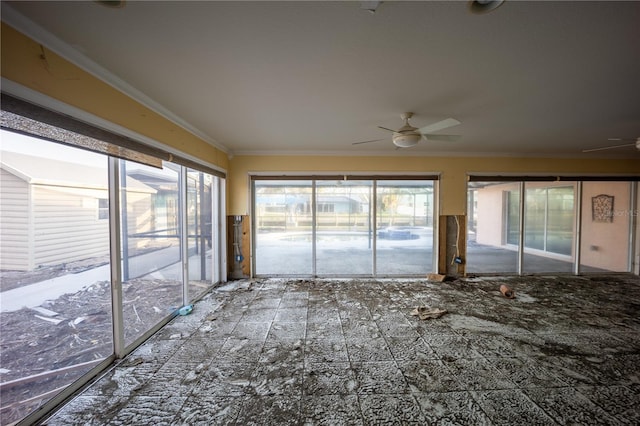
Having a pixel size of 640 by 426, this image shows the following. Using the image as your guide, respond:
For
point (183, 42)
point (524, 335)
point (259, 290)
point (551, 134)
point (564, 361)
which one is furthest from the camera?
point (259, 290)

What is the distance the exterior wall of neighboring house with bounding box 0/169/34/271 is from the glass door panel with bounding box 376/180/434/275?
15.1 ft

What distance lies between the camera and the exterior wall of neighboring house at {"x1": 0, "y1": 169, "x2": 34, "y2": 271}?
152 centimetres

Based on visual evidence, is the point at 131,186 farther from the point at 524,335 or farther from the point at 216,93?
the point at 524,335

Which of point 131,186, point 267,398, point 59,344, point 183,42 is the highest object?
point 183,42

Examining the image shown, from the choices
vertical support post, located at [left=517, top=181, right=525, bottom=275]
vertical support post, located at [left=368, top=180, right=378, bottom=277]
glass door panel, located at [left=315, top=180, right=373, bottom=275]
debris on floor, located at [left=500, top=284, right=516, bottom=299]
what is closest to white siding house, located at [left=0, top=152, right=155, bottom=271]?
glass door panel, located at [left=315, top=180, right=373, bottom=275]

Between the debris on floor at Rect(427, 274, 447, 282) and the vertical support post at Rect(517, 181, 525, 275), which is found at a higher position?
the vertical support post at Rect(517, 181, 525, 275)

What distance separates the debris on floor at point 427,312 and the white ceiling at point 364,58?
2484 millimetres

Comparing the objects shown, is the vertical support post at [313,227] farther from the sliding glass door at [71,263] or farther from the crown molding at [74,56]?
the crown molding at [74,56]

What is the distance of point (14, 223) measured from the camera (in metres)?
1.57

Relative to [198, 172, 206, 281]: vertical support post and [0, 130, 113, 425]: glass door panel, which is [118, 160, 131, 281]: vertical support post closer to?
[0, 130, 113, 425]: glass door panel

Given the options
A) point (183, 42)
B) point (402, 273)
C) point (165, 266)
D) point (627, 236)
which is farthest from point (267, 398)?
point (627, 236)

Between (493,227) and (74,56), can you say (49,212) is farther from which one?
(493,227)

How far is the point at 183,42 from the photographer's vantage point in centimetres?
166

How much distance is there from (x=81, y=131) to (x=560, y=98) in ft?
14.1
